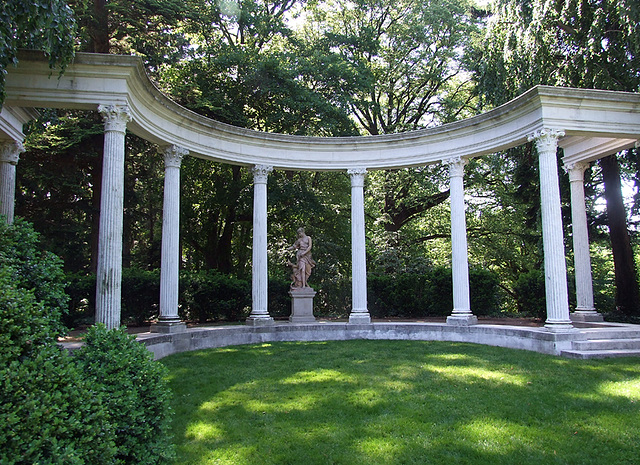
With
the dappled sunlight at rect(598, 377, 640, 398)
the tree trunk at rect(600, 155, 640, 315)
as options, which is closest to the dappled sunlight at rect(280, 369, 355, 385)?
the dappled sunlight at rect(598, 377, 640, 398)

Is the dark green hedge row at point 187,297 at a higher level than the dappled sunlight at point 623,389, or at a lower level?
higher

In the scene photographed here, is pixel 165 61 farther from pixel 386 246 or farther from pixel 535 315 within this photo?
pixel 535 315

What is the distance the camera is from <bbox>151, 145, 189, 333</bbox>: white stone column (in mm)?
17172

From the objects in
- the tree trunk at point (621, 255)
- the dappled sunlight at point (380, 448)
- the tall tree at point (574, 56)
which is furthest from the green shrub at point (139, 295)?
the tree trunk at point (621, 255)

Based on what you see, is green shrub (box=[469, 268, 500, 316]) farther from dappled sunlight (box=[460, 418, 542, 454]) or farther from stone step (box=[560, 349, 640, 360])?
dappled sunlight (box=[460, 418, 542, 454])

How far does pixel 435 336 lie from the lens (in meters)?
19.1

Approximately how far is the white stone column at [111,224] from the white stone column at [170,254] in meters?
3.65

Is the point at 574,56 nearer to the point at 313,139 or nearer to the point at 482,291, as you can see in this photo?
the point at 482,291

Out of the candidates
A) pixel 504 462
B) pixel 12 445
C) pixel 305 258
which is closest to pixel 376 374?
pixel 504 462

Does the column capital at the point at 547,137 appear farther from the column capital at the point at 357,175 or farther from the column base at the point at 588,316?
the column capital at the point at 357,175

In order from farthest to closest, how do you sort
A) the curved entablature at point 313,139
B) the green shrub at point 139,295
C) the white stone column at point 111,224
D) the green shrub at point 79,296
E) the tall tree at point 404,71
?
1. the tall tree at point 404,71
2. the green shrub at point 139,295
3. the green shrub at point 79,296
4. the curved entablature at point 313,139
5. the white stone column at point 111,224

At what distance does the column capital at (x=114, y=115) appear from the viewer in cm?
1401

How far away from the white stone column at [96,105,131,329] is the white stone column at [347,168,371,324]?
10.6 meters

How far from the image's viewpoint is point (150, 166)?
28.4 meters
